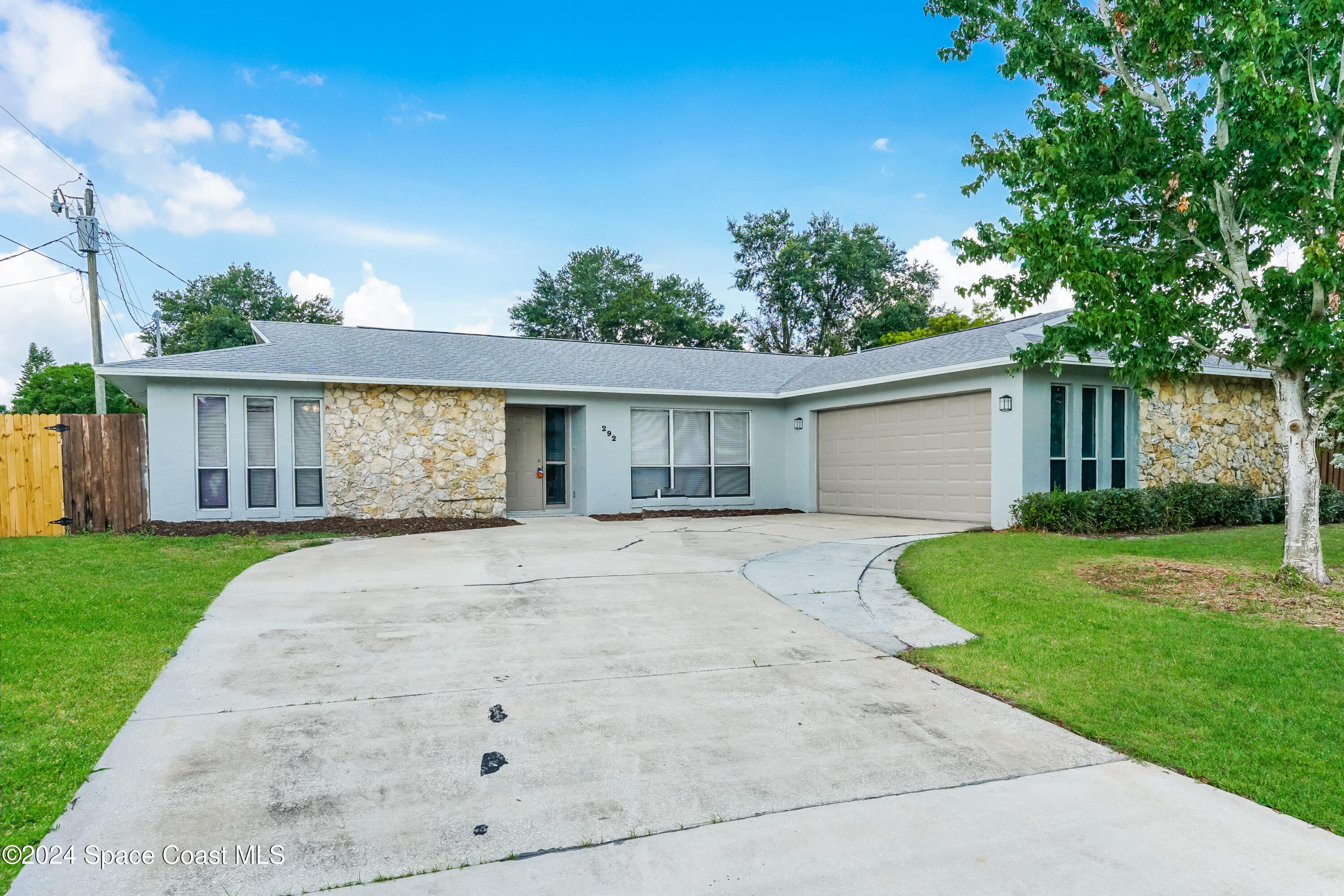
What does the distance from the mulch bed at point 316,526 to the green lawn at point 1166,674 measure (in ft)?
25.5

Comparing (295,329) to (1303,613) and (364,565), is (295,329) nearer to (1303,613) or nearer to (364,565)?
(364,565)

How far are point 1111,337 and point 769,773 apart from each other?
5500 mm

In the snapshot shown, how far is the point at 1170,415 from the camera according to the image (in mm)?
12469

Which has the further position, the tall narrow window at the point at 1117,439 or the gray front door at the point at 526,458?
the gray front door at the point at 526,458

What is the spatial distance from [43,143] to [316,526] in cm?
1058

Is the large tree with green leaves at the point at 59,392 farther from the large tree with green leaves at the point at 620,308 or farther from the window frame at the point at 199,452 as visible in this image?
A: the window frame at the point at 199,452

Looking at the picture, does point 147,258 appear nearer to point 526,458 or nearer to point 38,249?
point 38,249

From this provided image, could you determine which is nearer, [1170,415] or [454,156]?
[1170,415]

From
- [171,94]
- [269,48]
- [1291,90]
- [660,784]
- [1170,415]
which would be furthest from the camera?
[171,94]

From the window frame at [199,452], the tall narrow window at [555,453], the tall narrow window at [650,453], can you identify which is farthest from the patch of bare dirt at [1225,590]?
the window frame at [199,452]

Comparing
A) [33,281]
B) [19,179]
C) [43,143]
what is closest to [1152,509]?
[43,143]

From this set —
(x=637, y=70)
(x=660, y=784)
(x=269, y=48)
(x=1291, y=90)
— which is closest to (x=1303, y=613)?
(x=1291, y=90)

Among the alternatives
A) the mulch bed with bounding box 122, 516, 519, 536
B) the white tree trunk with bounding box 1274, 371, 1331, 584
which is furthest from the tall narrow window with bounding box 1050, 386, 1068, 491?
the mulch bed with bounding box 122, 516, 519, 536

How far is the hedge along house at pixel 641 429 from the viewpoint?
11602mm
